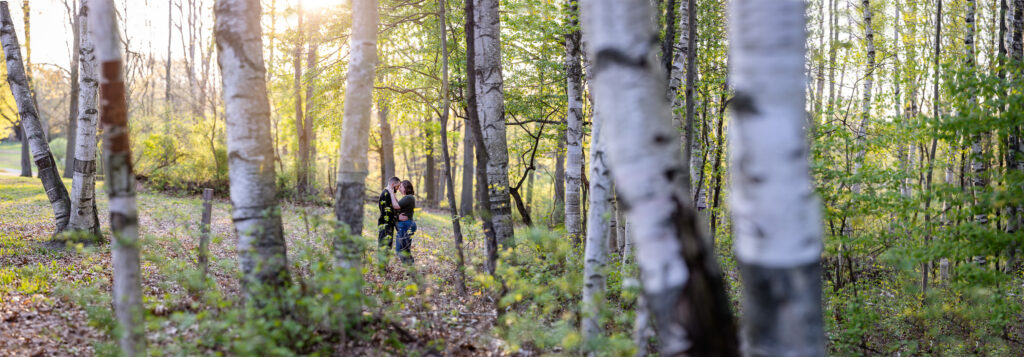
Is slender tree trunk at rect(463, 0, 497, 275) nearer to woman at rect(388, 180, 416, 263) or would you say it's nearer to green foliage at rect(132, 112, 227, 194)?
woman at rect(388, 180, 416, 263)

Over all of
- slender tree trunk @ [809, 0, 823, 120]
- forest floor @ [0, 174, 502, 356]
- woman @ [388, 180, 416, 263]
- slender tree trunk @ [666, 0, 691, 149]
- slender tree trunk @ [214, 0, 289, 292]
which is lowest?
forest floor @ [0, 174, 502, 356]

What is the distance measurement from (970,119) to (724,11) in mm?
5840

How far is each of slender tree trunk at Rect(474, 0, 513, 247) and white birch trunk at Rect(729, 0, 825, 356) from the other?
4815 millimetres

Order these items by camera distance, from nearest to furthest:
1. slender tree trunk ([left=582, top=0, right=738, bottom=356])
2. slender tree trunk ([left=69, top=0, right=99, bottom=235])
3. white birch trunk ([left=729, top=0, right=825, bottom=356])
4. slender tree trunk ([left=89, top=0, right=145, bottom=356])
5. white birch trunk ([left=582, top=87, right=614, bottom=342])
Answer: white birch trunk ([left=729, top=0, right=825, bottom=356]) < slender tree trunk ([left=582, top=0, right=738, bottom=356]) < slender tree trunk ([left=89, top=0, right=145, bottom=356]) < white birch trunk ([left=582, top=87, right=614, bottom=342]) < slender tree trunk ([left=69, top=0, right=99, bottom=235])

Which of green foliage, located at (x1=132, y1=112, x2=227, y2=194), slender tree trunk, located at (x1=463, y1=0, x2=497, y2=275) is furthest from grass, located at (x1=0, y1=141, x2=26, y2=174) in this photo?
slender tree trunk, located at (x1=463, y1=0, x2=497, y2=275)

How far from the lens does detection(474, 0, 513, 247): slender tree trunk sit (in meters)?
6.95

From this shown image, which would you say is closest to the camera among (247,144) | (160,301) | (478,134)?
(247,144)

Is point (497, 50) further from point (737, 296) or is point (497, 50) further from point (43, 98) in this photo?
point (43, 98)

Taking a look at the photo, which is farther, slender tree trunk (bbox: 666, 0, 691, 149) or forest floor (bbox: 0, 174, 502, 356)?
slender tree trunk (bbox: 666, 0, 691, 149)

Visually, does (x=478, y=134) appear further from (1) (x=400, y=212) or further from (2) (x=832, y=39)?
(2) (x=832, y=39)

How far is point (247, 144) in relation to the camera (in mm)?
4387

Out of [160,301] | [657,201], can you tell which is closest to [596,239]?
[657,201]

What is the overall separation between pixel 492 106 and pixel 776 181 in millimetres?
5111

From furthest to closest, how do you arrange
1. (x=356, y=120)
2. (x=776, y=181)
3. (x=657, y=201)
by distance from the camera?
(x=356, y=120), (x=657, y=201), (x=776, y=181)
